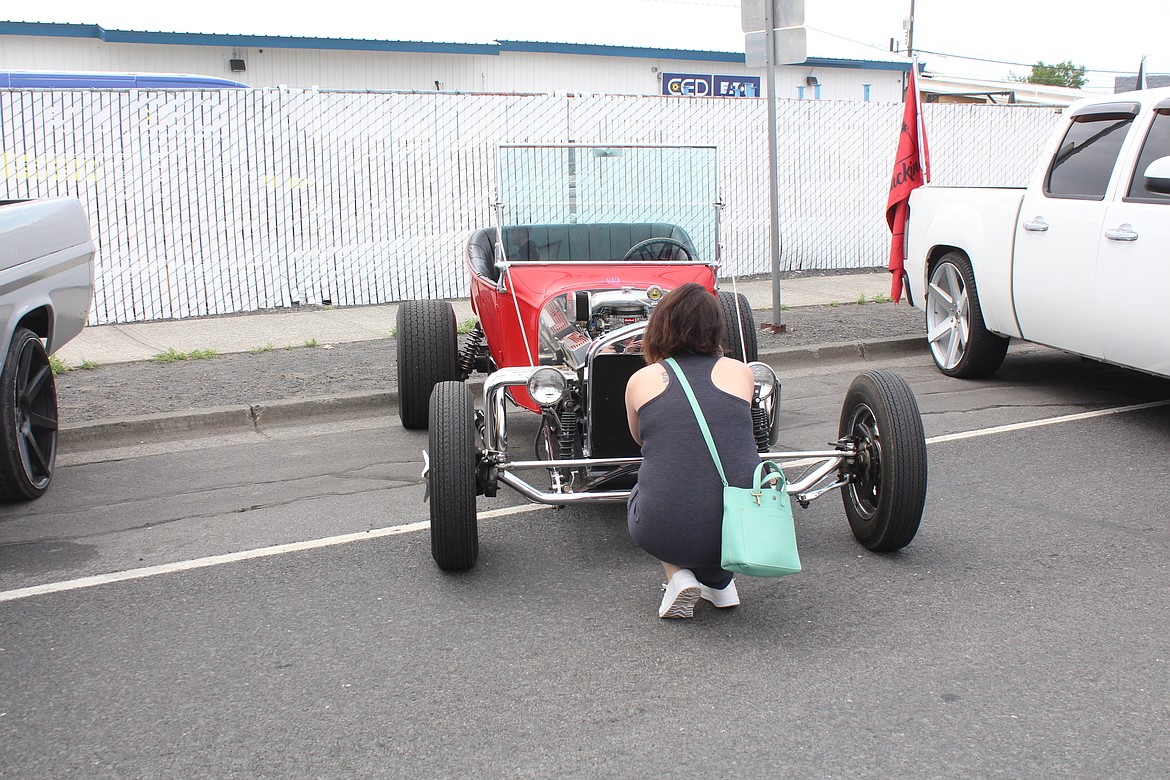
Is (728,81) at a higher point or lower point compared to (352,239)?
higher

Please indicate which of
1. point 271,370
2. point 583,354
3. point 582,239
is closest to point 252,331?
point 271,370

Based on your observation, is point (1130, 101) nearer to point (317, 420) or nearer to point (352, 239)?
point (317, 420)

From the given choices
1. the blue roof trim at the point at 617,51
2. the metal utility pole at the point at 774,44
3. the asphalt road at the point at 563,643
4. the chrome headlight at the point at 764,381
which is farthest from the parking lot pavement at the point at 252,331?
the blue roof trim at the point at 617,51

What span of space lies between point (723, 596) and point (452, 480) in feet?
3.61

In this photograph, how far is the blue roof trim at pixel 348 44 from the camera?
64.5 feet

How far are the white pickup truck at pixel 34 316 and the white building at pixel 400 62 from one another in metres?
11.7

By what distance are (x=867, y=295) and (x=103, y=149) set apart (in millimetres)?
7874

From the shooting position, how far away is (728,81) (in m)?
26.5

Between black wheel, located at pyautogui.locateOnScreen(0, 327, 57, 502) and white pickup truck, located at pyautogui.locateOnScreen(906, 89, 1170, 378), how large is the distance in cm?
591

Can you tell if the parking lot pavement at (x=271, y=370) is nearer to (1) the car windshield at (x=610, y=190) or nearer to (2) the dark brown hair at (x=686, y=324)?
(1) the car windshield at (x=610, y=190)

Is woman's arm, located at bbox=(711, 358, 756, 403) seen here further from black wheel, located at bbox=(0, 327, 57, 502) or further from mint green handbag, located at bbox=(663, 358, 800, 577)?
black wheel, located at bbox=(0, 327, 57, 502)

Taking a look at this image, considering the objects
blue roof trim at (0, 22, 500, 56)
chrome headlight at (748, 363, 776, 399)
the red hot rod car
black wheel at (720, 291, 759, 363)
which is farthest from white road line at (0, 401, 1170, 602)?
blue roof trim at (0, 22, 500, 56)

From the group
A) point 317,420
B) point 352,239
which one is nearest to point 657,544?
point 317,420

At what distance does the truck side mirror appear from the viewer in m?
5.90
